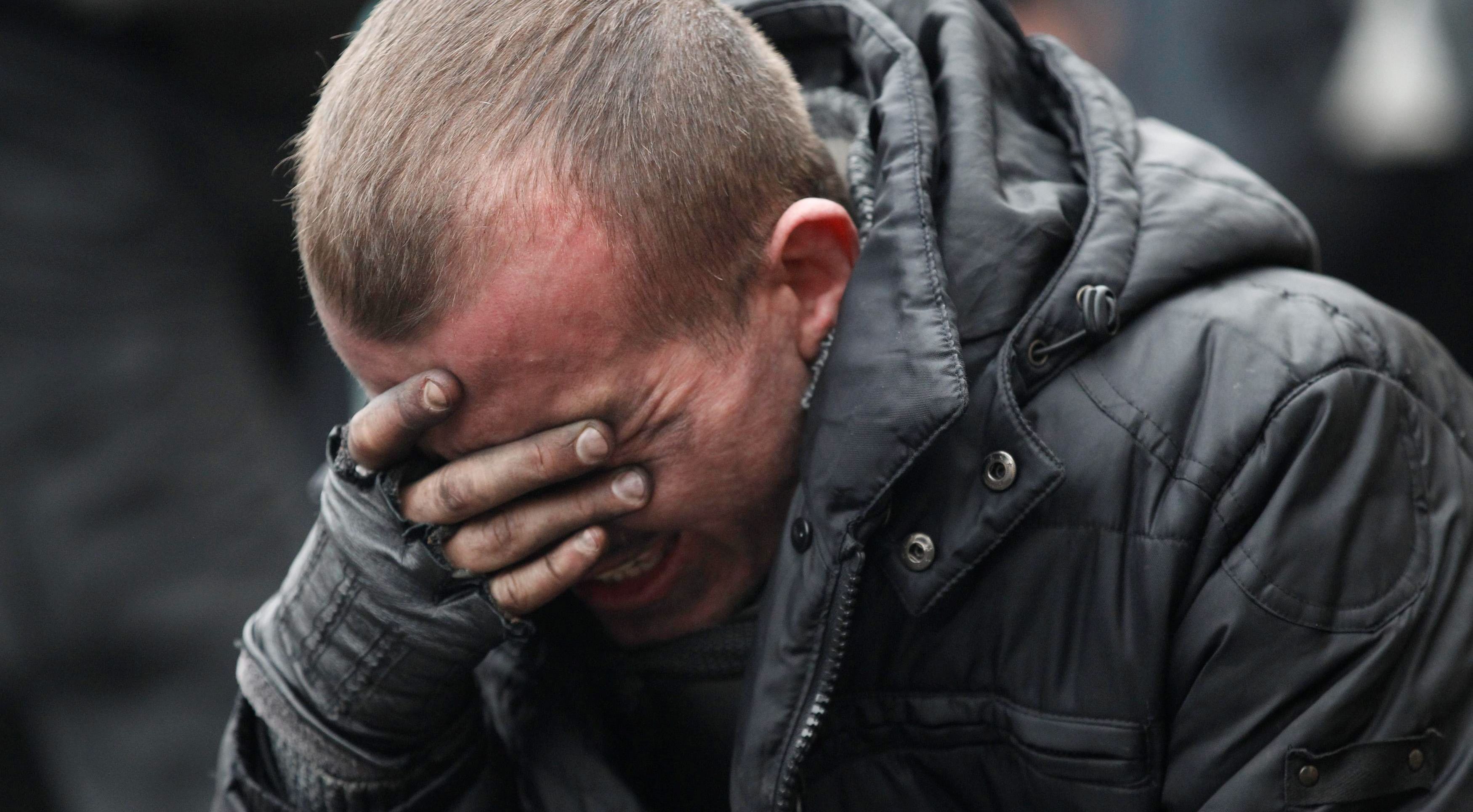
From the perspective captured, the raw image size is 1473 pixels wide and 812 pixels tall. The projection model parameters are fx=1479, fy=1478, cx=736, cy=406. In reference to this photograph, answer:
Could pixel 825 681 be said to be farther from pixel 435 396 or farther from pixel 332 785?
pixel 332 785

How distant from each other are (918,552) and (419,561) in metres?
0.64

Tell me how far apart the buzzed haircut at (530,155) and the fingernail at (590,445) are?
138 mm

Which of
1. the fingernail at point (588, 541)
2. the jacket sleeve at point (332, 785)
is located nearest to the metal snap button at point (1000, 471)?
the fingernail at point (588, 541)

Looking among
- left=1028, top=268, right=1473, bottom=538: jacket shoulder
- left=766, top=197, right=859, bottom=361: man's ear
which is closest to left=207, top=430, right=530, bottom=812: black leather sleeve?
left=766, top=197, right=859, bottom=361: man's ear

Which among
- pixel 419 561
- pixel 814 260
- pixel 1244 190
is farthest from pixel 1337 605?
pixel 419 561

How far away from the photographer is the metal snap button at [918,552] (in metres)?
1.72

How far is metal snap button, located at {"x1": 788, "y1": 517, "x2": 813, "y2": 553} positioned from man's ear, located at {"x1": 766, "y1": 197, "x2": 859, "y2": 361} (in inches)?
9.3

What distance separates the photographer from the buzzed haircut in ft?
5.50

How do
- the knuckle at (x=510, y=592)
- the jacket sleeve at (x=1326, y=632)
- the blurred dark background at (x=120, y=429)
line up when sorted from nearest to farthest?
the jacket sleeve at (x=1326, y=632) < the knuckle at (x=510, y=592) < the blurred dark background at (x=120, y=429)

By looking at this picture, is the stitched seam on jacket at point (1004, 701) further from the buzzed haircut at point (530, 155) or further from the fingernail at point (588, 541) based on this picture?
the buzzed haircut at point (530, 155)

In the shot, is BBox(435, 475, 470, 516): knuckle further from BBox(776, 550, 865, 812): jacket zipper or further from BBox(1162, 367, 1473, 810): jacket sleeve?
BBox(1162, 367, 1473, 810): jacket sleeve

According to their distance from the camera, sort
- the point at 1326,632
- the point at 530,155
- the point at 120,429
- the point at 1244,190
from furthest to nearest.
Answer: the point at 120,429 < the point at 1244,190 < the point at 530,155 < the point at 1326,632

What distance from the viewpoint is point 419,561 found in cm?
188

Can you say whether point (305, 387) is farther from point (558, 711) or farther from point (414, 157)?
point (414, 157)
